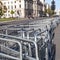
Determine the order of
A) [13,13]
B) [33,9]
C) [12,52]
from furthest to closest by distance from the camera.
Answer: [33,9], [13,13], [12,52]

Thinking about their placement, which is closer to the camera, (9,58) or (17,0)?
(9,58)

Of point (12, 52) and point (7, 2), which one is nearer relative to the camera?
point (12, 52)

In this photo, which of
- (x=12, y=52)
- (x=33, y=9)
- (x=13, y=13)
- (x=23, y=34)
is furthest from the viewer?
(x=33, y=9)

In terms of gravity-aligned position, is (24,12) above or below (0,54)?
below

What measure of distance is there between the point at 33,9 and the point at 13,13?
32.8 metres

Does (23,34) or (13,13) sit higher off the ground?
(23,34)

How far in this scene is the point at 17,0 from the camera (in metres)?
148

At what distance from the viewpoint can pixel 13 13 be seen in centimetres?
13800

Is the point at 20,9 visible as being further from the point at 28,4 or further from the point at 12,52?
the point at 12,52

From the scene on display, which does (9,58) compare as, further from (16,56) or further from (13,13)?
(13,13)

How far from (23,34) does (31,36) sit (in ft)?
0.74

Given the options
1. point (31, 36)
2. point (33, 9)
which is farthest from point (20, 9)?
point (31, 36)

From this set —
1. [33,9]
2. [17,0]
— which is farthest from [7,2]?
[33,9]

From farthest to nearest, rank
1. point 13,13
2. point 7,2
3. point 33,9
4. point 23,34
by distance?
point 33,9, point 7,2, point 13,13, point 23,34
